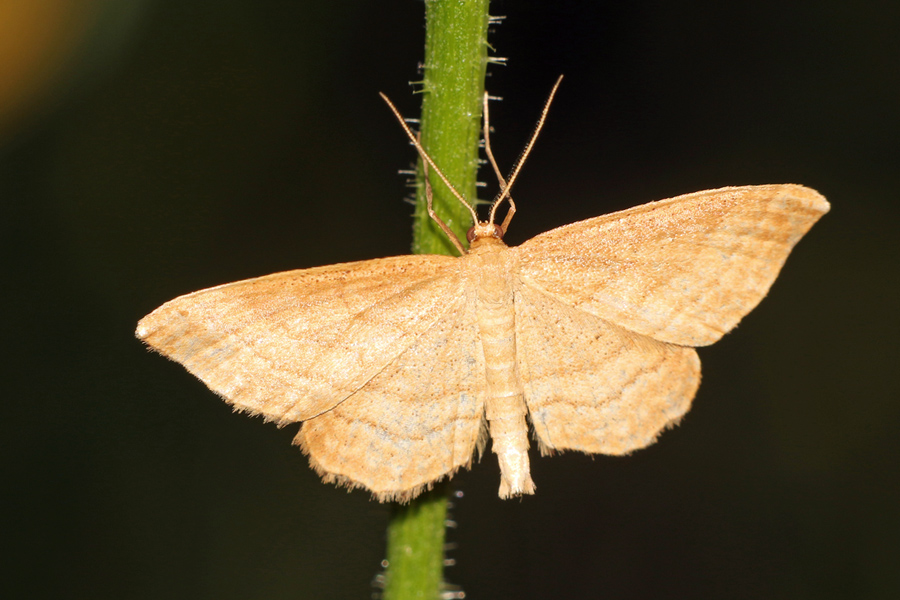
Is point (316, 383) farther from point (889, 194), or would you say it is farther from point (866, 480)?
point (889, 194)

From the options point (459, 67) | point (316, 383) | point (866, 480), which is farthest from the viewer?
point (866, 480)

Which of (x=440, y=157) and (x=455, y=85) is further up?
(x=455, y=85)

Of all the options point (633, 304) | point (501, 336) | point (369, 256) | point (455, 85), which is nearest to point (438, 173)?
point (455, 85)

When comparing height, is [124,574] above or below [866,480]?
below

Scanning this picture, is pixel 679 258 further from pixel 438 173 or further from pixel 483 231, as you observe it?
pixel 438 173

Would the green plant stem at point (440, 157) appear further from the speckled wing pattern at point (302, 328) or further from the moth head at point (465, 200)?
the speckled wing pattern at point (302, 328)

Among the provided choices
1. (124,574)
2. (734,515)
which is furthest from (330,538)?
(734,515)
